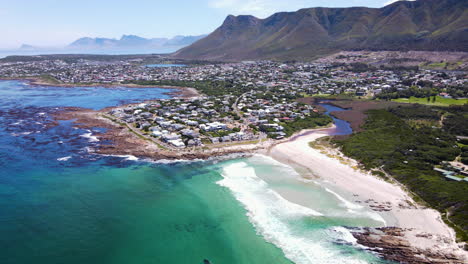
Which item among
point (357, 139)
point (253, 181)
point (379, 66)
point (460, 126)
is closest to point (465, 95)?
point (460, 126)

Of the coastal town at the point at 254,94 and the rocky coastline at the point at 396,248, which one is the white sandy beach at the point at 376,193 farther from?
the coastal town at the point at 254,94

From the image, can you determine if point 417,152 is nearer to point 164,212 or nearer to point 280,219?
point 280,219

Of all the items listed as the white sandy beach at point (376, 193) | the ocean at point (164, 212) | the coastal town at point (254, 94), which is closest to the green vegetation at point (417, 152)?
the white sandy beach at point (376, 193)

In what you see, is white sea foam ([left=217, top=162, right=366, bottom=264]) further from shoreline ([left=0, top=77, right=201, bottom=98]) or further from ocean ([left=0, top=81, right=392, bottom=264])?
shoreline ([left=0, top=77, right=201, bottom=98])

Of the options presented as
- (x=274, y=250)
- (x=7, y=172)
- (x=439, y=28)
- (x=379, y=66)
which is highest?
(x=439, y=28)

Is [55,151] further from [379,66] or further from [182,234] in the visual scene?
[379,66]

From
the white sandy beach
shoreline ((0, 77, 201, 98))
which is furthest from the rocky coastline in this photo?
shoreline ((0, 77, 201, 98))
